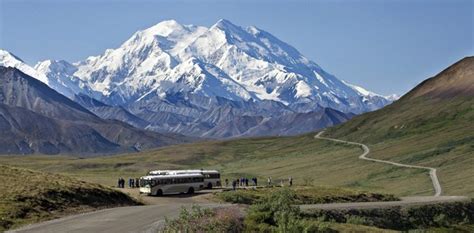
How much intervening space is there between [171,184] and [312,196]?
63.8ft

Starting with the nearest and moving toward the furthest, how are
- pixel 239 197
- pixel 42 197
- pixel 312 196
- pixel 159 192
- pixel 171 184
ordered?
pixel 42 197, pixel 239 197, pixel 312 196, pixel 159 192, pixel 171 184

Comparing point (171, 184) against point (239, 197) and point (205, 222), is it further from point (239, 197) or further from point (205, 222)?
point (205, 222)

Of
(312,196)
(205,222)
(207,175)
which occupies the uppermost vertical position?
(207,175)

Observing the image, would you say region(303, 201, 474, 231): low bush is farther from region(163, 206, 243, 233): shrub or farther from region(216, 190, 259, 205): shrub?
region(163, 206, 243, 233): shrub

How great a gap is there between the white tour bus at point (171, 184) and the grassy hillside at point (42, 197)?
12.3 meters

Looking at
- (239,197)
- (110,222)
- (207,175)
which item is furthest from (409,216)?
(110,222)

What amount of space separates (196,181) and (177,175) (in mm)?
4306

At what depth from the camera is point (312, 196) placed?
98.1 metres

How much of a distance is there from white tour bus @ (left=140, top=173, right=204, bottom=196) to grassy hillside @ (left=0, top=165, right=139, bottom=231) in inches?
486

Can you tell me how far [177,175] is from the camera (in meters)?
103

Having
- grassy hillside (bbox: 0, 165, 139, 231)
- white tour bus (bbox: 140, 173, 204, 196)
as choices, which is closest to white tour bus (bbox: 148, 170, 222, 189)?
white tour bus (bbox: 140, 173, 204, 196)

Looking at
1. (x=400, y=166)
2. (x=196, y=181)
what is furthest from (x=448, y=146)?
(x=196, y=181)

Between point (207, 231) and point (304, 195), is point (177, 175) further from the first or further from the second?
point (207, 231)

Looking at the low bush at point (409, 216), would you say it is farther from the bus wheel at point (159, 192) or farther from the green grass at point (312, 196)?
the bus wheel at point (159, 192)
